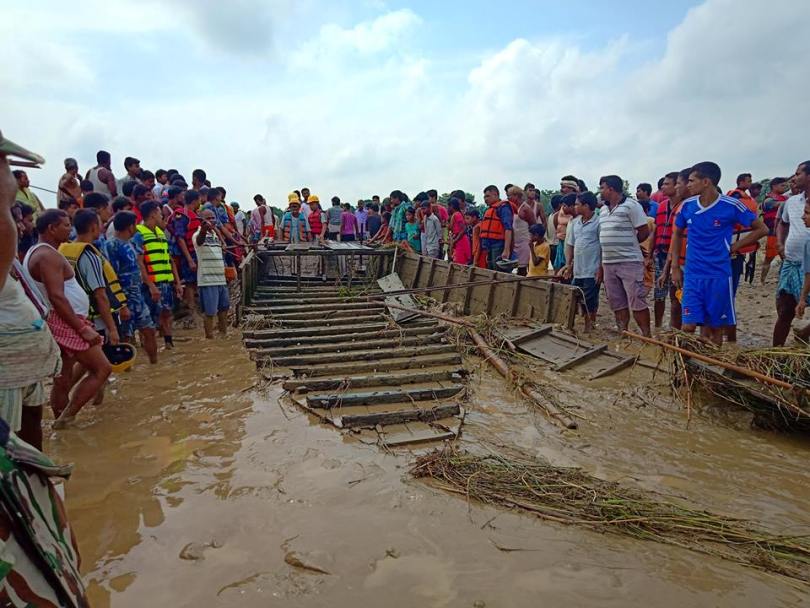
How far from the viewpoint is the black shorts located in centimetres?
694

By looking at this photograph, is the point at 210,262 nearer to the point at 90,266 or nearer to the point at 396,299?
the point at 90,266

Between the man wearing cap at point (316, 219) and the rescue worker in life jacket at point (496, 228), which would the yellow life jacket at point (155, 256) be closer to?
the rescue worker in life jacket at point (496, 228)

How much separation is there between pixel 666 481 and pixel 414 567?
1737mm

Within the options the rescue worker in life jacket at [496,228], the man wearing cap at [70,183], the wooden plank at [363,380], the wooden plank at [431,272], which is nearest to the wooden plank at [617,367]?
the wooden plank at [363,380]

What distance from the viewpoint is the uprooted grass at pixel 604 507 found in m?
2.50

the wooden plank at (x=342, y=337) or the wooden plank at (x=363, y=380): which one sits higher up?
the wooden plank at (x=342, y=337)

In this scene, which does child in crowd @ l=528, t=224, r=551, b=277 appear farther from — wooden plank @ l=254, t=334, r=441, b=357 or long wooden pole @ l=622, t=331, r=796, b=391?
long wooden pole @ l=622, t=331, r=796, b=391

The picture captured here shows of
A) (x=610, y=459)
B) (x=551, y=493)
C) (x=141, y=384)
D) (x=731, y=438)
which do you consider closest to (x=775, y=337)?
(x=731, y=438)

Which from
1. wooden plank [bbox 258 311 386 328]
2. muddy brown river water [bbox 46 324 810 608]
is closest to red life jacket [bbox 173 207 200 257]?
wooden plank [bbox 258 311 386 328]

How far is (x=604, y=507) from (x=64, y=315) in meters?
3.46

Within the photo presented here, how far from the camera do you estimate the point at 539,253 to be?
785 cm

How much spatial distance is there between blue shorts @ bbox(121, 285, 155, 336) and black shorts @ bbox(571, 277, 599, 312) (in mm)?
5106

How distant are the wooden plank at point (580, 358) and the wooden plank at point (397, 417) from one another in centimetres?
165

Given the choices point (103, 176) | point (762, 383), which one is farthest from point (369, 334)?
point (103, 176)
